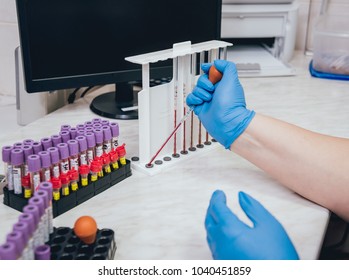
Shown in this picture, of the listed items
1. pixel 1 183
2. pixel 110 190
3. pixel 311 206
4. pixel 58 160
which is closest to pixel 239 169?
pixel 311 206

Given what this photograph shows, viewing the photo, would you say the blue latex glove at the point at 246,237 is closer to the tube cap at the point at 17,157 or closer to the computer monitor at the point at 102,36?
the tube cap at the point at 17,157

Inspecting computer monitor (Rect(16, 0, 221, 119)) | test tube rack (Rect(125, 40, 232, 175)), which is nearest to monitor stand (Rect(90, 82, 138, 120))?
computer monitor (Rect(16, 0, 221, 119))

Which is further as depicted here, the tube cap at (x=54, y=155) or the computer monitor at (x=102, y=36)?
the computer monitor at (x=102, y=36)

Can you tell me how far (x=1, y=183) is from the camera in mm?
1030

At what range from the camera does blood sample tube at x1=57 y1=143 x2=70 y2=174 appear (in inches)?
36.5

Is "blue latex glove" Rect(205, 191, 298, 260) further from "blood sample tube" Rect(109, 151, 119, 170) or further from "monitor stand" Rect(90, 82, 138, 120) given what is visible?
"monitor stand" Rect(90, 82, 138, 120)

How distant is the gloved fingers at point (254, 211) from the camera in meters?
0.81

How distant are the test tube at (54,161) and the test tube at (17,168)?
2.2 inches

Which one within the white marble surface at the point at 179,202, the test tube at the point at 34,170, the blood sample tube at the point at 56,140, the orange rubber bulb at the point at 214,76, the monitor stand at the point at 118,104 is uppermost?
the orange rubber bulb at the point at 214,76

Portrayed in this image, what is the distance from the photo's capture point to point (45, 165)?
90 cm

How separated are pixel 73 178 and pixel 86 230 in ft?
0.61

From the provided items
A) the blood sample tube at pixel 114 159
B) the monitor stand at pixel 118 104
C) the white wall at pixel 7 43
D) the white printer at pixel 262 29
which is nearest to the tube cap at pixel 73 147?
the blood sample tube at pixel 114 159

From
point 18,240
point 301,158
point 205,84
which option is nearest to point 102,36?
point 205,84

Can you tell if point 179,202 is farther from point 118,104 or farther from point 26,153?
point 118,104
